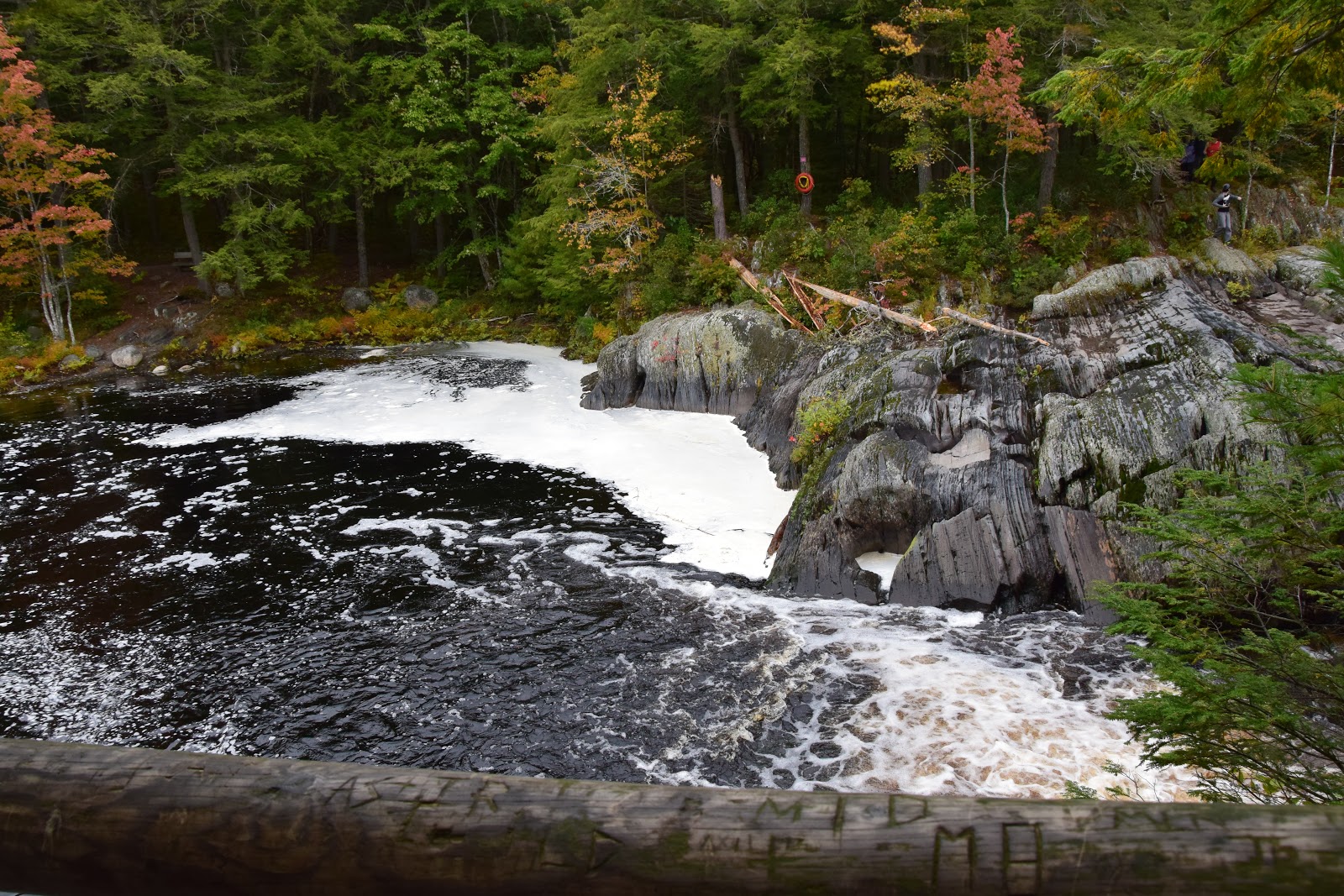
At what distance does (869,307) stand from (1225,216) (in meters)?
8.60

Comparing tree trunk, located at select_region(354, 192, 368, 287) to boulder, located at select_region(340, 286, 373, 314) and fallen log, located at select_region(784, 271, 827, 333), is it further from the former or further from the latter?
fallen log, located at select_region(784, 271, 827, 333)

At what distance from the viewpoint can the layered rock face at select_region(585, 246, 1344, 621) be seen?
952 centimetres

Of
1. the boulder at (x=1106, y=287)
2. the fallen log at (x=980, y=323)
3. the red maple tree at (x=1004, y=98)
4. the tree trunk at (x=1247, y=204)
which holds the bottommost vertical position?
the fallen log at (x=980, y=323)

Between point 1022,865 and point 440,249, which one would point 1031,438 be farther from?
point 440,249

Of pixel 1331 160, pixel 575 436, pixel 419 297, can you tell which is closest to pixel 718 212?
pixel 575 436

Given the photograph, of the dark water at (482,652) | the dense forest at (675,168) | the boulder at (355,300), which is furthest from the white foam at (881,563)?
the boulder at (355,300)

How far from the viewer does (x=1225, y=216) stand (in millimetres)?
17672

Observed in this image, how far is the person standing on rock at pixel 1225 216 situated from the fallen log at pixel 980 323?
6826 mm

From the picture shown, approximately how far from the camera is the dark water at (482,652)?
714 cm

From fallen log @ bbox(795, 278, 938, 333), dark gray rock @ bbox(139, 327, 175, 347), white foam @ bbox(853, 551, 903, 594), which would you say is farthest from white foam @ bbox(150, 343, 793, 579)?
dark gray rock @ bbox(139, 327, 175, 347)

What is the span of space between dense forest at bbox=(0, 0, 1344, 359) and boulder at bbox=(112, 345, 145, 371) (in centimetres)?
266

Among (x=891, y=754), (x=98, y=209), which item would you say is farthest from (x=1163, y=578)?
(x=98, y=209)

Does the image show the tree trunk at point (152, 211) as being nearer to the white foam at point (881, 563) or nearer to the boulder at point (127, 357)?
the boulder at point (127, 357)

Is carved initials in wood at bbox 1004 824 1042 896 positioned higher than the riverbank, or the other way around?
the riverbank
